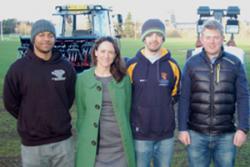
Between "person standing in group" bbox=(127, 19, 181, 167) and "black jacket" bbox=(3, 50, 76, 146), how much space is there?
621 mm

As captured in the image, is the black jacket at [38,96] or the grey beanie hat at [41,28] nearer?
the black jacket at [38,96]

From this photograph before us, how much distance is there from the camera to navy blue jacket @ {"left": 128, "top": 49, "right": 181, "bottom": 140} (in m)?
3.74

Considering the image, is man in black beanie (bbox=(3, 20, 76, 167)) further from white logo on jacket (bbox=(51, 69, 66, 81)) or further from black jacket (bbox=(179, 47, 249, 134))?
black jacket (bbox=(179, 47, 249, 134))

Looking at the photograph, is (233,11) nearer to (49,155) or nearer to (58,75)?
(58,75)

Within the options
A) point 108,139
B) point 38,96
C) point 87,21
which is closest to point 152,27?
point 108,139

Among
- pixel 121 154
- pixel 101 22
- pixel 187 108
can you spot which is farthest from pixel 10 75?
pixel 101 22

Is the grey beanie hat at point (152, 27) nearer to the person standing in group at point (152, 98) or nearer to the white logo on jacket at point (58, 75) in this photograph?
the person standing in group at point (152, 98)

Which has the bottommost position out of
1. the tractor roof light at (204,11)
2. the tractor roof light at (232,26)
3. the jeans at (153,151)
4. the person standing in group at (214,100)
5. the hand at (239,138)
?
the jeans at (153,151)

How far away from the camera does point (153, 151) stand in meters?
3.85

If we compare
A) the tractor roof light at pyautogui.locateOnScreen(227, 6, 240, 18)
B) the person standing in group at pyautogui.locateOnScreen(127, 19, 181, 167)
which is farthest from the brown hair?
the tractor roof light at pyautogui.locateOnScreen(227, 6, 240, 18)

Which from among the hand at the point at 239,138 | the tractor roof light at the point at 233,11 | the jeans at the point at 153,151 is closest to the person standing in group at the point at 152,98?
the jeans at the point at 153,151

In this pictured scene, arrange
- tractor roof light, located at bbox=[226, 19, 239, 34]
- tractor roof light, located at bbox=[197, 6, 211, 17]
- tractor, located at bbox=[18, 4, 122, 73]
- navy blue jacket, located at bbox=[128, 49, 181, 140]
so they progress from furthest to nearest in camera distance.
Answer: tractor, located at bbox=[18, 4, 122, 73], tractor roof light, located at bbox=[197, 6, 211, 17], tractor roof light, located at bbox=[226, 19, 239, 34], navy blue jacket, located at bbox=[128, 49, 181, 140]

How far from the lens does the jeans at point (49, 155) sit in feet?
11.7

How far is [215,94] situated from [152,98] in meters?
0.54
